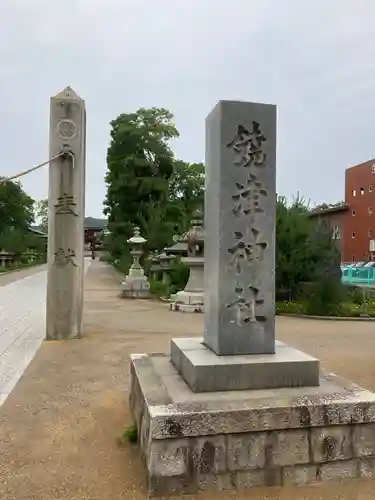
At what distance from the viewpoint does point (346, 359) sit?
22.3ft

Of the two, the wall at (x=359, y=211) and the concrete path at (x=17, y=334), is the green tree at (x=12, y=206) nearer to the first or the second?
the concrete path at (x=17, y=334)

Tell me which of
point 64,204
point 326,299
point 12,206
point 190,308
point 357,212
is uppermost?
point 12,206

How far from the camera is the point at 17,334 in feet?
29.3

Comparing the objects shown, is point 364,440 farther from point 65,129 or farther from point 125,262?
point 125,262

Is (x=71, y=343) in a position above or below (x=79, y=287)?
below

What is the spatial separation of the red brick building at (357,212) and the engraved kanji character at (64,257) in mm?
31030

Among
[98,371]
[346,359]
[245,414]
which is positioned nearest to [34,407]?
[98,371]

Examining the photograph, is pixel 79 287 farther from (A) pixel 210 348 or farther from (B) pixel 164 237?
(B) pixel 164 237

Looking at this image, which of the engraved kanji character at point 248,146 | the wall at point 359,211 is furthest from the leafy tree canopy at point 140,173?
the engraved kanji character at point 248,146

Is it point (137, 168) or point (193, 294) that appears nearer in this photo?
point (193, 294)

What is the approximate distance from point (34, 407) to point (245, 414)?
247 cm

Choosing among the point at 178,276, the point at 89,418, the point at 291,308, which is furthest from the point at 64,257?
the point at 178,276

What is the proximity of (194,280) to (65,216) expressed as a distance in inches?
244

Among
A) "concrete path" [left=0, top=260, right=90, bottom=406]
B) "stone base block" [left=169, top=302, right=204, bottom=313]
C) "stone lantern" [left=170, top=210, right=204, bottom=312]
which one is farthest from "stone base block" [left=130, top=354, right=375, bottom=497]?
"stone lantern" [left=170, top=210, right=204, bottom=312]
